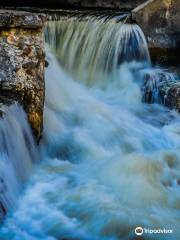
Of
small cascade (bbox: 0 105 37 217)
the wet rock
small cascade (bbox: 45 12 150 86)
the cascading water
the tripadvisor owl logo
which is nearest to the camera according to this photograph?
the tripadvisor owl logo

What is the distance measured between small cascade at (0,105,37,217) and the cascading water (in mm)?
110

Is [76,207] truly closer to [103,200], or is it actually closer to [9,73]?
[103,200]

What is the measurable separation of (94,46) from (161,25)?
4.01 feet

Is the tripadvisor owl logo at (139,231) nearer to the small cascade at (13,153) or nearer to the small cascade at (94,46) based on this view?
the small cascade at (13,153)

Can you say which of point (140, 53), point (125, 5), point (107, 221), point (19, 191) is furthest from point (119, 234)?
point (125, 5)

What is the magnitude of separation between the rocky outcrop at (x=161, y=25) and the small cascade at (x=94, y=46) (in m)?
0.25

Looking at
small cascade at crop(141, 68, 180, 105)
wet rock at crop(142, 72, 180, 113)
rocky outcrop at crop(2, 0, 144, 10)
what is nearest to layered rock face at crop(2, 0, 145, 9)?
rocky outcrop at crop(2, 0, 144, 10)

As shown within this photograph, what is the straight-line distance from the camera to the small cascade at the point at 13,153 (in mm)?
4004

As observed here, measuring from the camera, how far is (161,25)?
846 cm

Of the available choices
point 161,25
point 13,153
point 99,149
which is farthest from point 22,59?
point 161,25

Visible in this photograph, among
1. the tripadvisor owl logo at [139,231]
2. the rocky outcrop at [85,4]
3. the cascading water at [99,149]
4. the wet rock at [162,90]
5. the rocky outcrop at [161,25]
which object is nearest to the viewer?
the tripadvisor owl logo at [139,231]

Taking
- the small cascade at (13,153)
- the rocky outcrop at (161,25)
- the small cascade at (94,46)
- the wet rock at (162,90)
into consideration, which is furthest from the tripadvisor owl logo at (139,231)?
the rocky outcrop at (161,25)

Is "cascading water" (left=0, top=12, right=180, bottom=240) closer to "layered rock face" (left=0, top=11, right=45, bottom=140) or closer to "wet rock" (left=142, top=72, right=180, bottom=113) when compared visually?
"wet rock" (left=142, top=72, right=180, bottom=113)

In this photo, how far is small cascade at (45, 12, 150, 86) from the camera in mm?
7961
